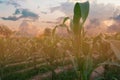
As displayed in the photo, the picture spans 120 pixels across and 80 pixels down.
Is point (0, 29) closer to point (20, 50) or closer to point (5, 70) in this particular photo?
point (20, 50)

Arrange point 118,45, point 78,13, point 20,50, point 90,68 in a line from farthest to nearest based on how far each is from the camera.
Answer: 1. point 20,50
2. point 90,68
3. point 78,13
4. point 118,45

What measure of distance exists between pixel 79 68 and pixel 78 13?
103 centimetres

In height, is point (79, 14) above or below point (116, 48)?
above

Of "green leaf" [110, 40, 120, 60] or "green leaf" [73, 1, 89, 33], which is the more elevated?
"green leaf" [73, 1, 89, 33]

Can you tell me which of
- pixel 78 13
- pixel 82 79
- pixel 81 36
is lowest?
pixel 82 79

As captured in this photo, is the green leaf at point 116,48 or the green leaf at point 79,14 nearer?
the green leaf at point 116,48

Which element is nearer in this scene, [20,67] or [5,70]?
[5,70]

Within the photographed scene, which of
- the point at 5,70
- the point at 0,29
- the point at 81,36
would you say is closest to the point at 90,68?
the point at 81,36

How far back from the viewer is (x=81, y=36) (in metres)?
4.88

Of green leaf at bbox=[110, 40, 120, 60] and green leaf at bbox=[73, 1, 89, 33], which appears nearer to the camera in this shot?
green leaf at bbox=[110, 40, 120, 60]

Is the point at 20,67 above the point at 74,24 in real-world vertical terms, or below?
below

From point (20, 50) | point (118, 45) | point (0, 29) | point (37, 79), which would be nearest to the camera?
point (118, 45)

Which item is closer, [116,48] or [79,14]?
[116,48]

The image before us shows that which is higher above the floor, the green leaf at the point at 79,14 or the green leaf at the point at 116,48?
the green leaf at the point at 79,14
